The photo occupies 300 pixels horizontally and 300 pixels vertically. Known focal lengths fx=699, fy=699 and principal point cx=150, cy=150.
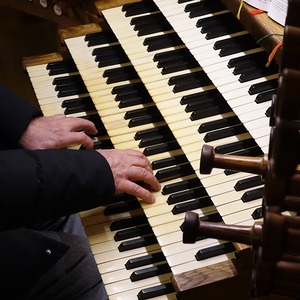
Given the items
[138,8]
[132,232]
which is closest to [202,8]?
[138,8]

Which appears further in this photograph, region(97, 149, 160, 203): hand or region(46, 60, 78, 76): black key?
region(46, 60, 78, 76): black key

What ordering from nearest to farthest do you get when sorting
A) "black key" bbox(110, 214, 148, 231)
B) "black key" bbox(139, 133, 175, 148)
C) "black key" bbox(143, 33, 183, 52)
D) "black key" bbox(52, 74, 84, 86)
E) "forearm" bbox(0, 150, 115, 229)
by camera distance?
1. "forearm" bbox(0, 150, 115, 229)
2. "black key" bbox(110, 214, 148, 231)
3. "black key" bbox(139, 133, 175, 148)
4. "black key" bbox(143, 33, 183, 52)
5. "black key" bbox(52, 74, 84, 86)

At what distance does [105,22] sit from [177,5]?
0.27 metres

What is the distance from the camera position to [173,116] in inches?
75.0

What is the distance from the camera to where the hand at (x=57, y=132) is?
192 centimetres

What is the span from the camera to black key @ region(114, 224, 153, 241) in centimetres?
177

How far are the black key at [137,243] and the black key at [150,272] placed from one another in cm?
8

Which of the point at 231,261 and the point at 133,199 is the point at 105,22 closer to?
the point at 133,199

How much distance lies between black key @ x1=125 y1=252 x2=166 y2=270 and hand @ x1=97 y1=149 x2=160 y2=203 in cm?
14

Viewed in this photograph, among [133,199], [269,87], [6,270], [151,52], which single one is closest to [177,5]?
[151,52]

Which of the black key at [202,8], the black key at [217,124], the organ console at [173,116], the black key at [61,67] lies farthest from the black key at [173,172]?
the black key at [61,67]

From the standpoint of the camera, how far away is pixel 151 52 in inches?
83.5

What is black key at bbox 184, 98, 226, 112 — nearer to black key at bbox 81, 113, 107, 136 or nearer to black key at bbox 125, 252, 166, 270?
black key at bbox 81, 113, 107, 136

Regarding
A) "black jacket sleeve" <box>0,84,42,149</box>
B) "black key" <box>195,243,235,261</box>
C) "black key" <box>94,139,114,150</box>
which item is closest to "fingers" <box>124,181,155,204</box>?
"black key" <box>195,243,235,261</box>
